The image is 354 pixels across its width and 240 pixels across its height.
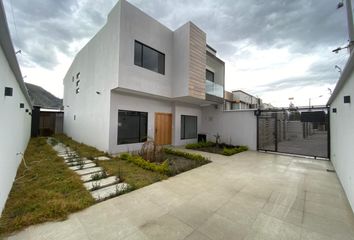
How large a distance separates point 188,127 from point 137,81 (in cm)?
536

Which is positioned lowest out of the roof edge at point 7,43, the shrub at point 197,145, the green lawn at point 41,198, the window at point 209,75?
the green lawn at point 41,198

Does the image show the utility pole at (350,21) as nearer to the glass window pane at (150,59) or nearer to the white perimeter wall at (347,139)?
the white perimeter wall at (347,139)

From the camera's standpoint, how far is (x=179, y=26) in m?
8.45

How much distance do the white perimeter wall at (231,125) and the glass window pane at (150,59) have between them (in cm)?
550

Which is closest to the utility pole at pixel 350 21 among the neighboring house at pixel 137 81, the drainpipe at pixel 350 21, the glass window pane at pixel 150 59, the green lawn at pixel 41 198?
the drainpipe at pixel 350 21

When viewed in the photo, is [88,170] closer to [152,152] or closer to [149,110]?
[152,152]

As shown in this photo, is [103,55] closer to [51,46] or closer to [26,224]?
[51,46]

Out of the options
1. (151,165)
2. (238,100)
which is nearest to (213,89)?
(238,100)

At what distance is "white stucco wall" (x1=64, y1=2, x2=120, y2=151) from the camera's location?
6789mm

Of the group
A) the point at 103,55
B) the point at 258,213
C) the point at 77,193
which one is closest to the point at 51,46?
the point at 103,55

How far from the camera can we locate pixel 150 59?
302 inches

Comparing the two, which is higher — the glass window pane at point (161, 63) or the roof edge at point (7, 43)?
the glass window pane at point (161, 63)

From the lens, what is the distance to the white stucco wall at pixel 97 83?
6789 mm

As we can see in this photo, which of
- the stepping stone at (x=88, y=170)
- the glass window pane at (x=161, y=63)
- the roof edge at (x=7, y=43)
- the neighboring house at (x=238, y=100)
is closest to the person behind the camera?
the roof edge at (x=7, y=43)
